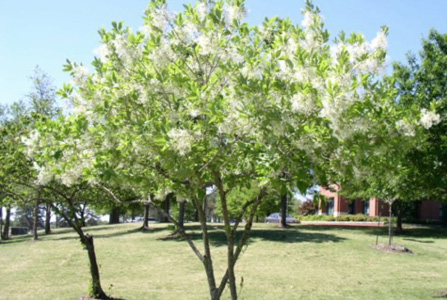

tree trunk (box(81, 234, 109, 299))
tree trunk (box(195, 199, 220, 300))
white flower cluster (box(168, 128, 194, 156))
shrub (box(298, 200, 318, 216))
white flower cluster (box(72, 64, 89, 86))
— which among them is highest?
white flower cluster (box(72, 64, 89, 86))

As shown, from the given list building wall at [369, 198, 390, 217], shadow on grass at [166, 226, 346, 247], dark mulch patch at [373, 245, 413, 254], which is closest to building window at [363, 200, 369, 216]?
building wall at [369, 198, 390, 217]

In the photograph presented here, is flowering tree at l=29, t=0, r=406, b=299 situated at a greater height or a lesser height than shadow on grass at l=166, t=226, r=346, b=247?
greater

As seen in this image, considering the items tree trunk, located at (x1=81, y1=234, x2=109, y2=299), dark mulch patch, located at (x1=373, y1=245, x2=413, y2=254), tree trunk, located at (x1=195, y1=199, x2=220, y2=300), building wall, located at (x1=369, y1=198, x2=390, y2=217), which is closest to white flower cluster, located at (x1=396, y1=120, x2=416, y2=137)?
tree trunk, located at (x1=195, y1=199, x2=220, y2=300)

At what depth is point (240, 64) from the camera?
18.5 ft

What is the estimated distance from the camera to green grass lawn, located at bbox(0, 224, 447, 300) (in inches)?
560

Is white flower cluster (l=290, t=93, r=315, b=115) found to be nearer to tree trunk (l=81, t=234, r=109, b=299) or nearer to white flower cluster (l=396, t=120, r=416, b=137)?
white flower cluster (l=396, t=120, r=416, b=137)

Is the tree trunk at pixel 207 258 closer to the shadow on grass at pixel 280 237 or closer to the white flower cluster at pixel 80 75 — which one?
the white flower cluster at pixel 80 75

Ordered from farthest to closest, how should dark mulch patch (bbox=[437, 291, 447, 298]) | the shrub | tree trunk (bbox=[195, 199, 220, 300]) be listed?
1. the shrub
2. dark mulch patch (bbox=[437, 291, 447, 298])
3. tree trunk (bbox=[195, 199, 220, 300])

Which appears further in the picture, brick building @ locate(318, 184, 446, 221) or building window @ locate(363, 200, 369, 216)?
building window @ locate(363, 200, 369, 216)

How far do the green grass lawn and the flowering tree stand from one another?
17.9ft

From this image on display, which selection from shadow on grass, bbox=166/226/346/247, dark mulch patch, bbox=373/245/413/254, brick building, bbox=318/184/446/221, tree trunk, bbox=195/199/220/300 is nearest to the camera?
tree trunk, bbox=195/199/220/300

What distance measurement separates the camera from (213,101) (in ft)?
17.0

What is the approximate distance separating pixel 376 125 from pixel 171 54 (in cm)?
290

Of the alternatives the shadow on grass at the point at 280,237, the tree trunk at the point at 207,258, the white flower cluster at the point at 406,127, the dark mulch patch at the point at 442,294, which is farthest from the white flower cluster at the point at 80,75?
the shadow on grass at the point at 280,237
